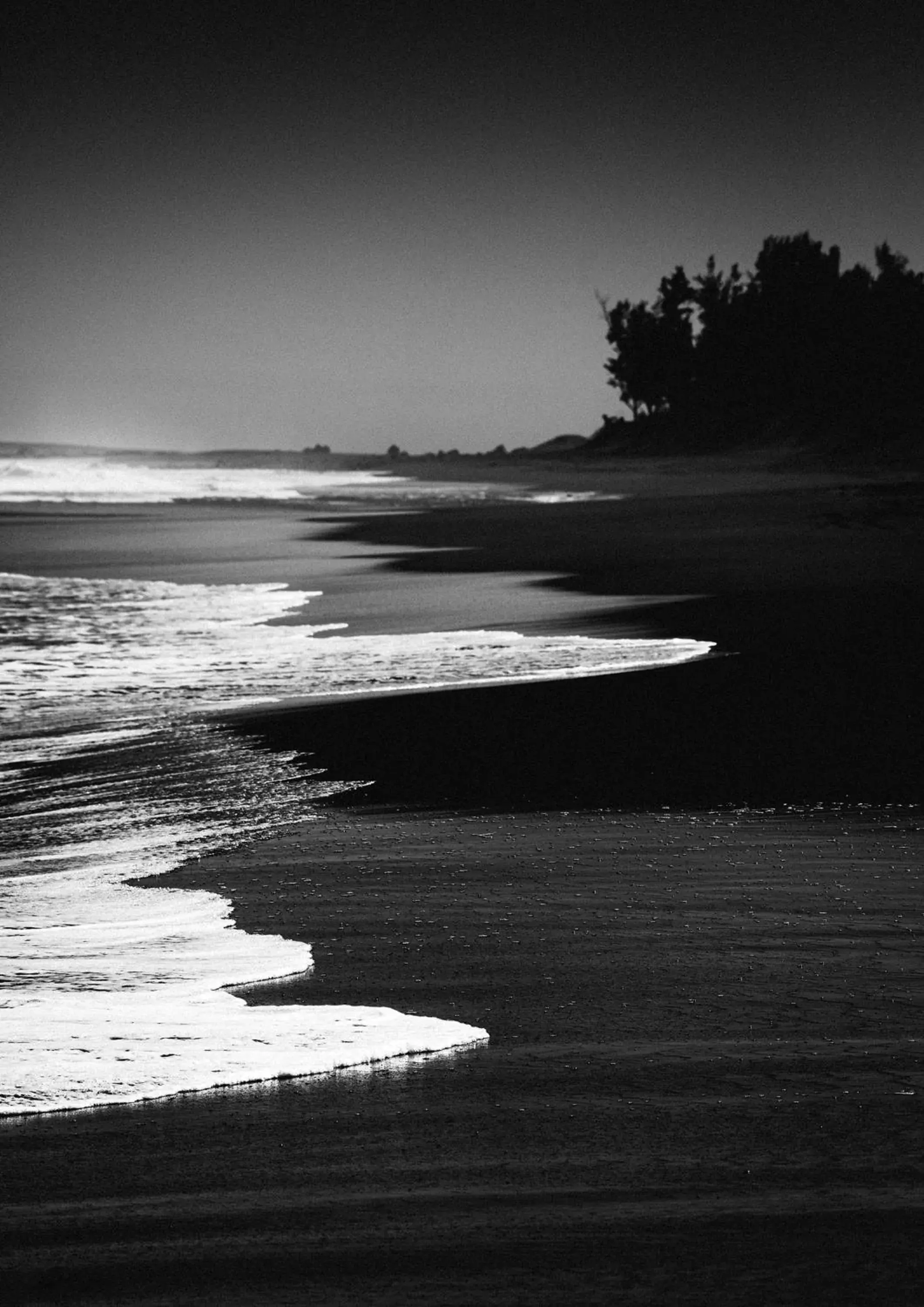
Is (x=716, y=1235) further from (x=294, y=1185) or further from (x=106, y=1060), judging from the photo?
(x=106, y=1060)

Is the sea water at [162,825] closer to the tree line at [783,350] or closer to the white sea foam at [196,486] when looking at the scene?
the white sea foam at [196,486]

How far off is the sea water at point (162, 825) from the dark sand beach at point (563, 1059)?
14 cm

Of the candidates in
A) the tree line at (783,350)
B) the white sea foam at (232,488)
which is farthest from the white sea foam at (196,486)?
the tree line at (783,350)

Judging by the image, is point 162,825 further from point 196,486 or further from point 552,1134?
point 196,486

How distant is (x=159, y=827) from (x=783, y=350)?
10529 centimetres

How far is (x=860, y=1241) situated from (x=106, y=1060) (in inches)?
69.1

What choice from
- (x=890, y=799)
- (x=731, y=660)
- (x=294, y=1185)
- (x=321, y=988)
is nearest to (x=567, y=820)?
(x=890, y=799)

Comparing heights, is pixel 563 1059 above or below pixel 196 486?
below

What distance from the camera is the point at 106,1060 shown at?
11.6ft

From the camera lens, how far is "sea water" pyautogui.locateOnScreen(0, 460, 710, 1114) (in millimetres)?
3623

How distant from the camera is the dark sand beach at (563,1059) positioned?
2.66 meters

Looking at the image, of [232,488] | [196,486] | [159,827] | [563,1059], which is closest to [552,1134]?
[563,1059]

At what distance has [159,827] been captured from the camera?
6.05m

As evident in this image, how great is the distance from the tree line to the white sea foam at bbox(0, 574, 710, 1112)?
252ft
